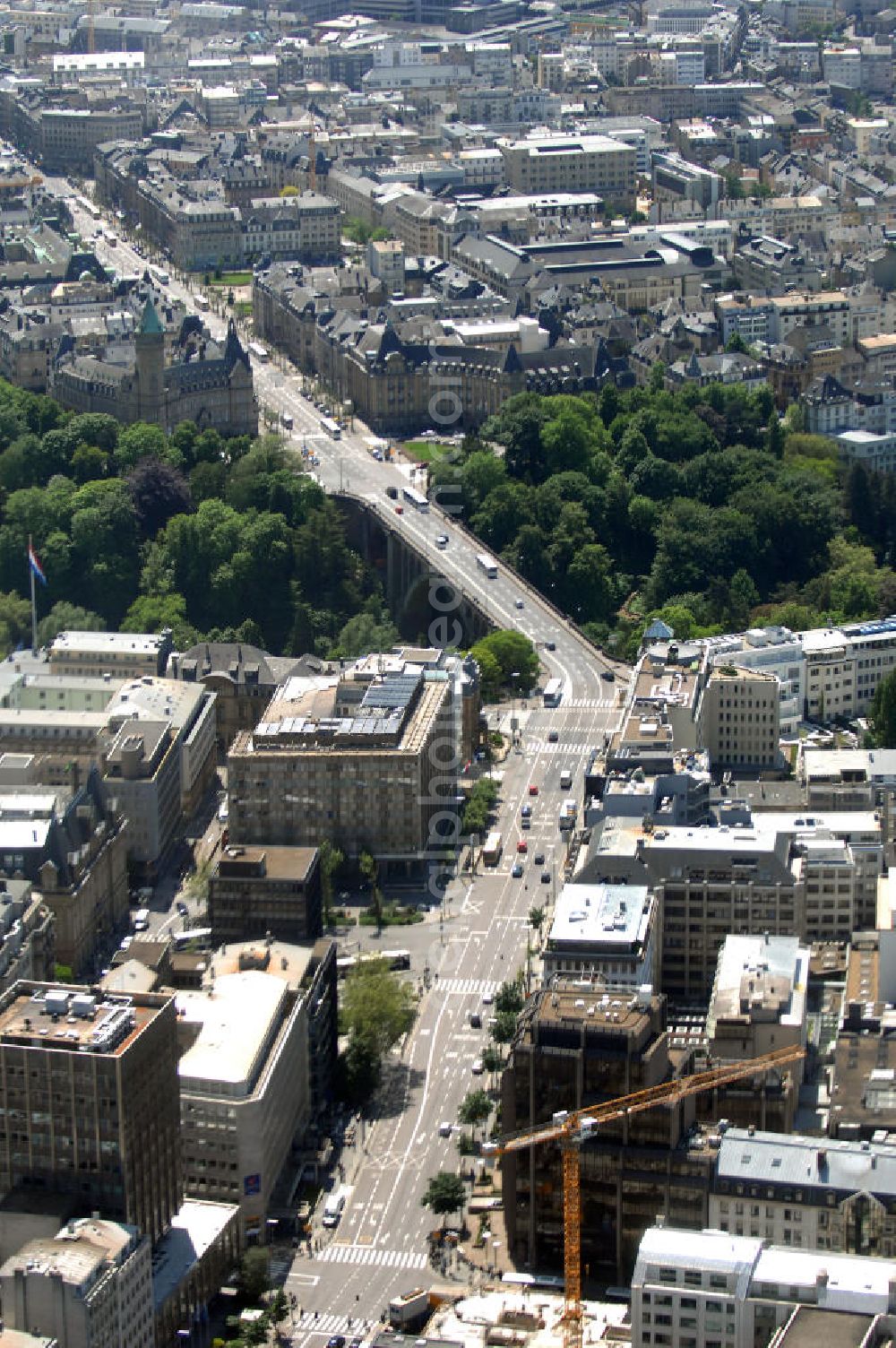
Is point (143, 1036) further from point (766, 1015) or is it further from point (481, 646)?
point (481, 646)

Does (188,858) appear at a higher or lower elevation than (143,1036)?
lower

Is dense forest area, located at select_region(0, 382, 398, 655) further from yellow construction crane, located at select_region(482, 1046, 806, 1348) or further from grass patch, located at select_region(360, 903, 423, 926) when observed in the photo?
yellow construction crane, located at select_region(482, 1046, 806, 1348)

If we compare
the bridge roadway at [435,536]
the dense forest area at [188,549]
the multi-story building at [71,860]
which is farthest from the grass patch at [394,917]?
the dense forest area at [188,549]

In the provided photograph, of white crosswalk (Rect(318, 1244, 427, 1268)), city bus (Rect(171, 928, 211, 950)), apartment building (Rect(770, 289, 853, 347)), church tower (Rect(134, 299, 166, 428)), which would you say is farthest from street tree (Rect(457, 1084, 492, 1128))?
apartment building (Rect(770, 289, 853, 347))

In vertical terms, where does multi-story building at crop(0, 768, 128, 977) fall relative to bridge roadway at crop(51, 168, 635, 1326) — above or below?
above


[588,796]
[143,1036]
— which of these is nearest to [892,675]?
[588,796]

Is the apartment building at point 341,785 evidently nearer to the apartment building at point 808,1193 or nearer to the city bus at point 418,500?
the apartment building at point 808,1193
